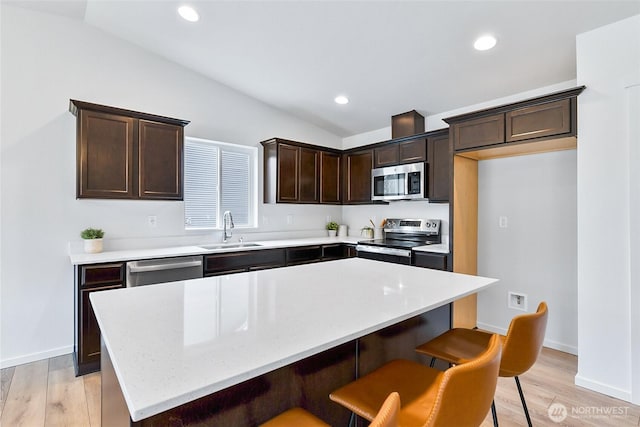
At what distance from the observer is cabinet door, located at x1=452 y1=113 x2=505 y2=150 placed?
2.89 metres

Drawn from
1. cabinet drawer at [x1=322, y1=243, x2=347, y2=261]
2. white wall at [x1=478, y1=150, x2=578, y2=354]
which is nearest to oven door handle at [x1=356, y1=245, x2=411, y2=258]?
cabinet drawer at [x1=322, y1=243, x2=347, y2=261]

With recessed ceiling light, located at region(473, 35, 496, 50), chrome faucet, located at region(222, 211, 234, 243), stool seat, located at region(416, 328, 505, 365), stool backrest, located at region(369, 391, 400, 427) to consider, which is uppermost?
recessed ceiling light, located at region(473, 35, 496, 50)

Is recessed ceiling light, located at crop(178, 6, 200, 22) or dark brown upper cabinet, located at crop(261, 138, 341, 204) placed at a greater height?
recessed ceiling light, located at crop(178, 6, 200, 22)

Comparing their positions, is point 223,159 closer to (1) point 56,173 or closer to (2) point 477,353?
(1) point 56,173

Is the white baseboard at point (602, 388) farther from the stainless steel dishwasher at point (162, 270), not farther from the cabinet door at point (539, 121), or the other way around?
the stainless steel dishwasher at point (162, 270)

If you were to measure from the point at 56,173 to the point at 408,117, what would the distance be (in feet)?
12.3

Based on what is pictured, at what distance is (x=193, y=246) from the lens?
3672 millimetres

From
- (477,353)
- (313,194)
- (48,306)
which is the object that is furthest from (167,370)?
(313,194)

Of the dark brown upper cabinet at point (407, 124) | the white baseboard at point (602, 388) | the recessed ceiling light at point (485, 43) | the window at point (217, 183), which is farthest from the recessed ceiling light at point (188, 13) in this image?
the white baseboard at point (602, 388)

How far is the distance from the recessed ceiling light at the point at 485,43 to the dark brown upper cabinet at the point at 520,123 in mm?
520

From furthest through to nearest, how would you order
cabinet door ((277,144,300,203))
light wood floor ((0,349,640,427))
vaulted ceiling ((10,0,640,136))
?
cabinet door ((277,144,300,203)) → vaulted ceiling ((10,0,640,136)) → light wood floor ((0,349,640,427))

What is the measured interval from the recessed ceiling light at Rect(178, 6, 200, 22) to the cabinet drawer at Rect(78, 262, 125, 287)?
7.19 feet

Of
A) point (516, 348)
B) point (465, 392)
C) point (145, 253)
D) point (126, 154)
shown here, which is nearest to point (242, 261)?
point (145, 253)

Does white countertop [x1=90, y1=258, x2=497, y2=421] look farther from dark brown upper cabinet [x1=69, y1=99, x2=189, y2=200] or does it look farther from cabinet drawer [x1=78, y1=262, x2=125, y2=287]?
dark brown upper cabinet [x1=69, y1=99, x2=189, y2=200]
